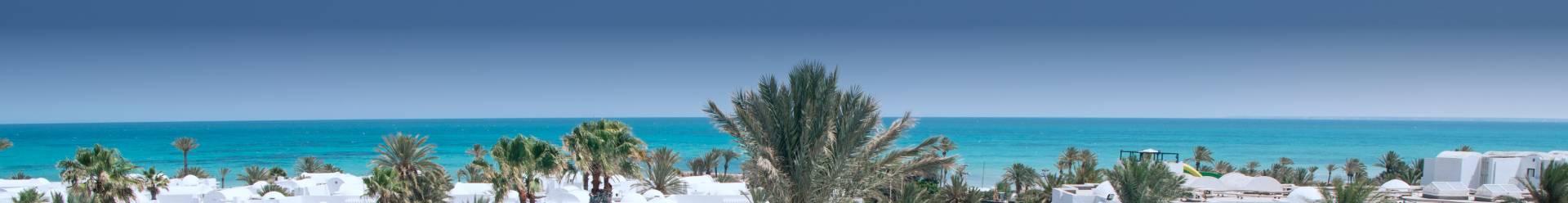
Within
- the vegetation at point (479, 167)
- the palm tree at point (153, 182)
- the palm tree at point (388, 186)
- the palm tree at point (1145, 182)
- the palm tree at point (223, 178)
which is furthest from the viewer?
the palm tree at point (223, 178)

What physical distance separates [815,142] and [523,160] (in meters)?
12.4

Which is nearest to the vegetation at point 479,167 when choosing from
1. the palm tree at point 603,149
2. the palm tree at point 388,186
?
the palm tree at point 388,186

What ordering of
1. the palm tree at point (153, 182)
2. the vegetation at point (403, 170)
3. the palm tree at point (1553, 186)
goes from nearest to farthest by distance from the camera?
the palm tree at point (1553, 186)
the vegetation at point (403, 170)
the palm tree at point (153, 182)

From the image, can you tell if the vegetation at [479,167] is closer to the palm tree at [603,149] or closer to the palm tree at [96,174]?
the palm tree at [603,149]

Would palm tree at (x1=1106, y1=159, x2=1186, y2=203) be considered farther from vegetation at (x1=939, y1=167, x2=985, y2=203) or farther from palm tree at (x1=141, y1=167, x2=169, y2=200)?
palm tree at (x1=141, y1=167, x2=169, y2=200)

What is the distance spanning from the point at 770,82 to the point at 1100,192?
16.5m

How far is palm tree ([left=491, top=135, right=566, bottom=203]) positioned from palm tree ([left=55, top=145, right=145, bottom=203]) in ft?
22.5

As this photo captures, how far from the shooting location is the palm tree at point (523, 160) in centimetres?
1898

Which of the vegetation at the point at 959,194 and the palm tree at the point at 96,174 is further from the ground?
the palm tree at the point at 96,174

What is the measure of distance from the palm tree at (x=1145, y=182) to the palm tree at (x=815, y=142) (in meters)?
9.07

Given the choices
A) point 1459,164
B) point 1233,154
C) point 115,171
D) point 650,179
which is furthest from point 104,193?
point 1233,154

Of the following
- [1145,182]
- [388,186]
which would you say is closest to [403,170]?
[388,186]

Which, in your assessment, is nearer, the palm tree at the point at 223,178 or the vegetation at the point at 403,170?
the vegetation at the point at 403,170

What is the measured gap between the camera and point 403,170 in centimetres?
1739
